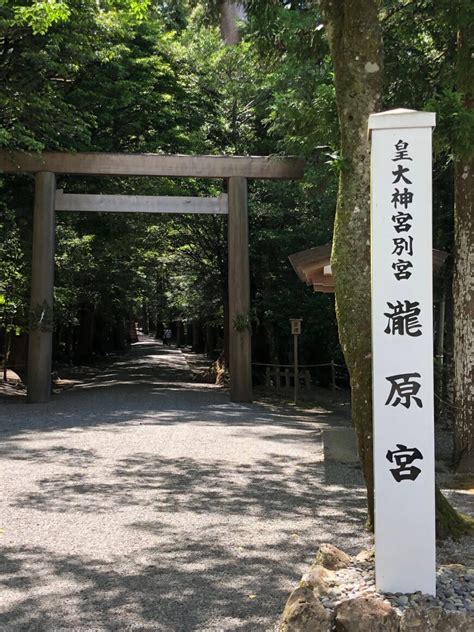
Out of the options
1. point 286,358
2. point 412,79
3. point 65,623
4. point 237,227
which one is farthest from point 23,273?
point 65,623

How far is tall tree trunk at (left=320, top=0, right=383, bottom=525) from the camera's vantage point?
3990 millimetres

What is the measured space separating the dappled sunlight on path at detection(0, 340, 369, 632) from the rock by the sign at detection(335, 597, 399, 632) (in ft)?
1.86

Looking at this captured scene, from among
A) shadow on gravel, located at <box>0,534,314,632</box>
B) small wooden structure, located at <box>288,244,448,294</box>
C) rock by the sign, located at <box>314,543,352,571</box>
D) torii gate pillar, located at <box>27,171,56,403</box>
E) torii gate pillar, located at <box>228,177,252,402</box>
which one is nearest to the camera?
shadow on gravel, located at <box>0,534,314,632</box>

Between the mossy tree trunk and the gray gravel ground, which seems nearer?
the gray gravel ground

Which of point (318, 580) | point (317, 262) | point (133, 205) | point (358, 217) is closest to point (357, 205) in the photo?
point (358, 217)

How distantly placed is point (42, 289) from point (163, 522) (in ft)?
33.1

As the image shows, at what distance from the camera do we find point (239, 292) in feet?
48.2

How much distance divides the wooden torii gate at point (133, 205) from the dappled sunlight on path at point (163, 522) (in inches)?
159

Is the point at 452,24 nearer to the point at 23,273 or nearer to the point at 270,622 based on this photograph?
the point at 270,622

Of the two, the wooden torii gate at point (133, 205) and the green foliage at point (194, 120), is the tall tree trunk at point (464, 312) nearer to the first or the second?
the green foliage at point (194, 120)

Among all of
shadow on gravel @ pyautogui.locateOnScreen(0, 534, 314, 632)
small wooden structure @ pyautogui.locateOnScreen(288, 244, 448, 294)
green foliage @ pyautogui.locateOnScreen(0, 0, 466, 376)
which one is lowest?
shadow on gravel @ pyautogui.locateOnScreen(0, 534, 314, 632)

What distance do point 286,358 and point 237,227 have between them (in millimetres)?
8593

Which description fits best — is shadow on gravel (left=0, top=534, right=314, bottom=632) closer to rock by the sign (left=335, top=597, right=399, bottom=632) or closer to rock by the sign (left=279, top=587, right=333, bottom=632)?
rock by the sign (left=279, top=587, right=333, bottom=632)

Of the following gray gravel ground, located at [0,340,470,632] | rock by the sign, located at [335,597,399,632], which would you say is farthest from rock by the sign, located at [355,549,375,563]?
rock by the sign, located at [335,597,399,632]
